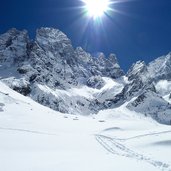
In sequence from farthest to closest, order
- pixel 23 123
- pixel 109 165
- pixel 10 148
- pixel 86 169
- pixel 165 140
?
pixel 23 123, pixel 165 140, pixel 10 148, pixel 109 165, pixel 86 169

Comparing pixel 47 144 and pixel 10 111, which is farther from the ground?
pixel 10 111

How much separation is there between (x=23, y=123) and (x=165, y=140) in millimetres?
21262

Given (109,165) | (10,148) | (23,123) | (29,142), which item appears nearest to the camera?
(109,165)

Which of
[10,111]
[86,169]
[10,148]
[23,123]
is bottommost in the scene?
[86,169]

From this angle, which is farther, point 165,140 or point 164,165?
point 165,140

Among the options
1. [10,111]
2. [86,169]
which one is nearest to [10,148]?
[86,169]

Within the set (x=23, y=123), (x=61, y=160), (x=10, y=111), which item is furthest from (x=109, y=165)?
(x=10, y=111)

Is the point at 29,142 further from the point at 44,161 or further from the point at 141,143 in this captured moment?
the point at 141,143

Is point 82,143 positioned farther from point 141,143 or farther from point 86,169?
point 86,169

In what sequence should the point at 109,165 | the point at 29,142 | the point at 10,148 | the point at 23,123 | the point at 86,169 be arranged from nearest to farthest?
the point at 86,169, the point at 109,165, the point at 10,148, the point at 29,142, the point at 23,123

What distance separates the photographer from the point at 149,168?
19.2 m

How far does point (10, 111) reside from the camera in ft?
172

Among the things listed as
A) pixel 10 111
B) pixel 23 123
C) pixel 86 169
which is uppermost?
pixel 10 111

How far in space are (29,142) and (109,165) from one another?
10585 mm
